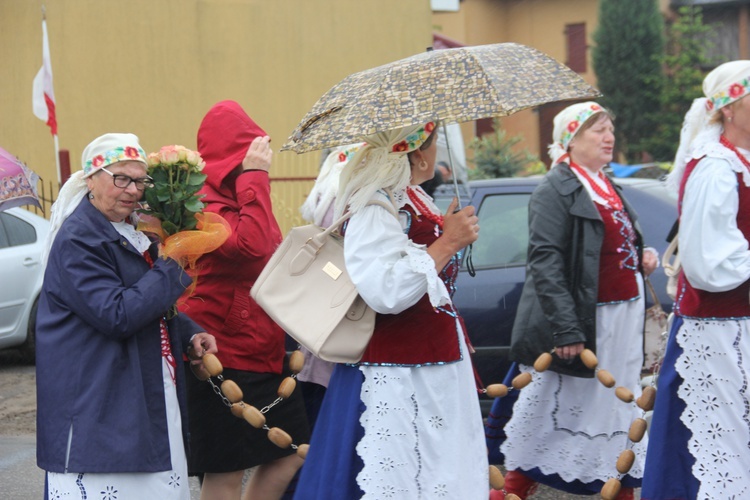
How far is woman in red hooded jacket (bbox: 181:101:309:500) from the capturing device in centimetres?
430

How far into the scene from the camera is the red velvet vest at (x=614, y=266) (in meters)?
4.98

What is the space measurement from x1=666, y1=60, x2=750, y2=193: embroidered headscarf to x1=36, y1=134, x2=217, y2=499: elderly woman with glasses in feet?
6.81

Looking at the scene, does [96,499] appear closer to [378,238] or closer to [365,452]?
[365,452]

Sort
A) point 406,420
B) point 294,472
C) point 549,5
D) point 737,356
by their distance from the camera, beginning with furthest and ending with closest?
point 549,5 < point 294,472 < point 737,356 < point 406,420

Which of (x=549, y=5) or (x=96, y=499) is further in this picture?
(x=549, y=5)

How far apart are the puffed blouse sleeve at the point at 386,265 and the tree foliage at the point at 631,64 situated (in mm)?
28037

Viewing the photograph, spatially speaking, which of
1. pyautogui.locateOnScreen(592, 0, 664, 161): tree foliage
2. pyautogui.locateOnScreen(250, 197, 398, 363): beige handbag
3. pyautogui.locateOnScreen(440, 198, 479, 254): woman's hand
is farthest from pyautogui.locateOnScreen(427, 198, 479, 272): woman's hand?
pyautogui.locateOnScreen(592, 0, 664, 161): tree foliage

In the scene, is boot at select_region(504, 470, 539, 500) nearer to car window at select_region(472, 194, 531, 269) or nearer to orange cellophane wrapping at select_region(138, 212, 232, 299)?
car window at select_region(472, 194, 531, 269)

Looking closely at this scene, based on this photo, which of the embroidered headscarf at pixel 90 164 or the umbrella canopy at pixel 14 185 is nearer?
the embroidered headscarf at pixel 90 164

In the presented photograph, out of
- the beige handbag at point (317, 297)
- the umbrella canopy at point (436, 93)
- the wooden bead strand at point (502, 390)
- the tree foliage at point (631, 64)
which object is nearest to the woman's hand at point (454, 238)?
the beige handbag at point (317, 297)

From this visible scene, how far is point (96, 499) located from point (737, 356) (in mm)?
2365

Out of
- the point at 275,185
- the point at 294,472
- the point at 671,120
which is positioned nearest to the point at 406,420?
the point at 294,472

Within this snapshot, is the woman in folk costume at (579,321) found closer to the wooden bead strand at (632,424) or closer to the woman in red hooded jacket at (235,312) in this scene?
the wooden bead strand at (632,424)

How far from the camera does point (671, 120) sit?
30.8m
